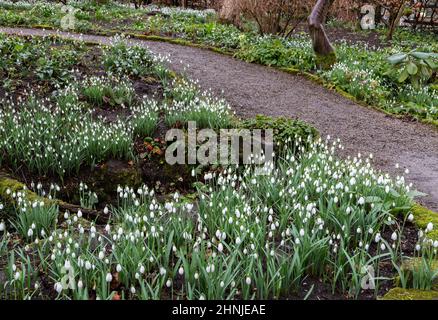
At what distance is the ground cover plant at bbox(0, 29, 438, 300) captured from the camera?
2.88m

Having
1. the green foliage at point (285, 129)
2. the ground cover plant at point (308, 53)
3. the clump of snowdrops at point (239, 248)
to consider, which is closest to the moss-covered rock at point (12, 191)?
the clump of snowdrops at point (239, 248)

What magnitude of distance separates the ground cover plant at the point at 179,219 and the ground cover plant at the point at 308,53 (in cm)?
338

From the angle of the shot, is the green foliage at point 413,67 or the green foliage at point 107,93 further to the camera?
the green foliage at point 413,67

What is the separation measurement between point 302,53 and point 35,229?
26.4ft

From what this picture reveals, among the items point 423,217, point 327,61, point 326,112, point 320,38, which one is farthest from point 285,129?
point 320,38

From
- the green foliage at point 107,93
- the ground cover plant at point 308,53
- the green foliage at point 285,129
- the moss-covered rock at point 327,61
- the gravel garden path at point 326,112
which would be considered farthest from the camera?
the moss-covered rock at point 327,61

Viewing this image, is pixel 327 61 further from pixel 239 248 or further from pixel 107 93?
pixel 239 248

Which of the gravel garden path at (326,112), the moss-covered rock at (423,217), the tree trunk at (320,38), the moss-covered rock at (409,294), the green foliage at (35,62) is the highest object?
the tree trunk at (320,38)

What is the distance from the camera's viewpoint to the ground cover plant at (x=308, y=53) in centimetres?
855

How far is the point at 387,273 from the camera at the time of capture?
3.24 m

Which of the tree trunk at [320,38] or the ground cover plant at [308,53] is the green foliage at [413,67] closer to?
the ground cover plant at [308,53]

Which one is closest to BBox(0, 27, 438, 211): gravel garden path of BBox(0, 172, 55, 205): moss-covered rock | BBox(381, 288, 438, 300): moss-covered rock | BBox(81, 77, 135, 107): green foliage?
BBox(81, 77, 135, 107): green foliage

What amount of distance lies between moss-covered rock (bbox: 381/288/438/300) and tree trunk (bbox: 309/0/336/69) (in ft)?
24.9

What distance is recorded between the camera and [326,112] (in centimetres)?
765
